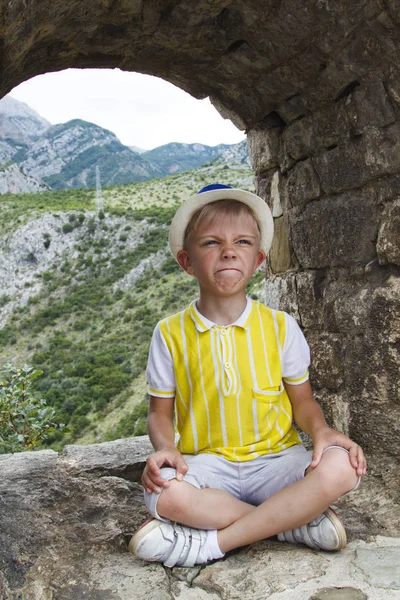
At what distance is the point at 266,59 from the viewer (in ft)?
7.10

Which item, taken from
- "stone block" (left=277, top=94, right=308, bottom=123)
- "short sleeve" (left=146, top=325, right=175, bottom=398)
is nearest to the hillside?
"stone block" (left=277, top=94, right=308, bottom=123)

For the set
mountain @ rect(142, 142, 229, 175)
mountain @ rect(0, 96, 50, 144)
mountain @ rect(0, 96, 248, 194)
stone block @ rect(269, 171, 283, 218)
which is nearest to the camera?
stone block @ rect(269, 171, 283, 218)

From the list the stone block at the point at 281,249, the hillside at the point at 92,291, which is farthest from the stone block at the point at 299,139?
the hillside at the point at 92,291

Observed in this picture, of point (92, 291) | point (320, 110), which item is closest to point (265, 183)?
point (320, 110)

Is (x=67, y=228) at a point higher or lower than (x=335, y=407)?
higher

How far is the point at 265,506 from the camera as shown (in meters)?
1.57

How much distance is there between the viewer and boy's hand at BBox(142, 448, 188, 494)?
1546 mm

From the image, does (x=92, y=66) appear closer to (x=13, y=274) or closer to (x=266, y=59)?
(x=266, y=59)

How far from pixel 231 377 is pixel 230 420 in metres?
0.13

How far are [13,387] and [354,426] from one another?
7.68 ft

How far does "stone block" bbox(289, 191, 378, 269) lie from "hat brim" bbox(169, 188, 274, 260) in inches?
17.7

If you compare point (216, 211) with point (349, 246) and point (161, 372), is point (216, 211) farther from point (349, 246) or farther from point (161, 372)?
point (349, 246)

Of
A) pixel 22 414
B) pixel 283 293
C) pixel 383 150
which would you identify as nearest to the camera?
pixel 383 150

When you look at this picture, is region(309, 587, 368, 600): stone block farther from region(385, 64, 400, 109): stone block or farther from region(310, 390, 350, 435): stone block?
region(385, 64, 400, 109): stone block
